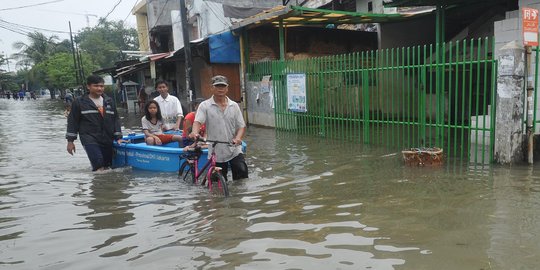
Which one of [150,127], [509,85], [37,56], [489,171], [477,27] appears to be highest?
[37,56]

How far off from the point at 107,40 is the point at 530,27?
65441 mm

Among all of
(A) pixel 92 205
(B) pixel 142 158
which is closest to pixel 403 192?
(A) pixel 92 205

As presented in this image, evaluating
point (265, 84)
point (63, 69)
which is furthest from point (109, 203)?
point (63, 69)

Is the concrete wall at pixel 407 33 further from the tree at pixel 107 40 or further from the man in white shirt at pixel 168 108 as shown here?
the tree at pixel 107 40

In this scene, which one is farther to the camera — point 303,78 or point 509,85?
point 303,78

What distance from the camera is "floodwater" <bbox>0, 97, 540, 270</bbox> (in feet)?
10.7

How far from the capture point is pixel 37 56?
2288 inches

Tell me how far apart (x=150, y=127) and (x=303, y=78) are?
499 cm

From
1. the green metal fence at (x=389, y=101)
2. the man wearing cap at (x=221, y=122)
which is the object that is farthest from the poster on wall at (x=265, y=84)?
the man wearing cap at (x=221, y=122)

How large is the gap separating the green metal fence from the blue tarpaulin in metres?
3.01

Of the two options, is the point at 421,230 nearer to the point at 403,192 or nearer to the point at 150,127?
the point at 403,192

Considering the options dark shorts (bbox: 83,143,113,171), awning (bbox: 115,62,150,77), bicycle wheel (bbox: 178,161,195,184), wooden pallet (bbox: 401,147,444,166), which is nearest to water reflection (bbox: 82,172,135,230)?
dark shorts (bbox: 83,143,113,171)

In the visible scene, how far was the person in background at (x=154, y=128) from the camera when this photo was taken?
23.7 ft

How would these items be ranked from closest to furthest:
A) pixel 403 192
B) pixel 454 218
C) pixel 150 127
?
pixel 454 218 → pixel 403 192 → pixel 150 127
